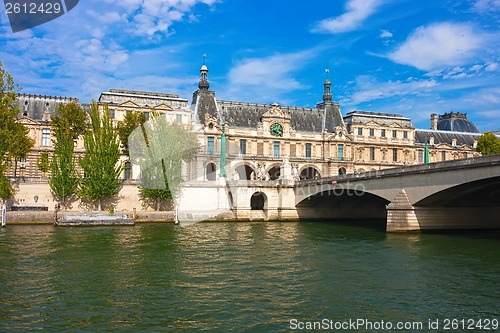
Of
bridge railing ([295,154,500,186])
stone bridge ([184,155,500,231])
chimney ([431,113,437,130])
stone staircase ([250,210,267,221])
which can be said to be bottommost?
stone staircase ([250,210,267,221])

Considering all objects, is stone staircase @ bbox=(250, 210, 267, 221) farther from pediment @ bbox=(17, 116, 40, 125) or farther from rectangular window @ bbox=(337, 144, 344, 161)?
pediment @ bbox=(17, 116, 40, 125)

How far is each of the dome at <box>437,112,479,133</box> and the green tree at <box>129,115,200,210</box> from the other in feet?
207

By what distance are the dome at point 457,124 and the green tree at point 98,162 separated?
7027 centimetres

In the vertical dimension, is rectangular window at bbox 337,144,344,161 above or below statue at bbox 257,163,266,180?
above

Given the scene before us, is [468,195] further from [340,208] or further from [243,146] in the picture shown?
[243,146]

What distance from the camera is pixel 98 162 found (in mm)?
55906

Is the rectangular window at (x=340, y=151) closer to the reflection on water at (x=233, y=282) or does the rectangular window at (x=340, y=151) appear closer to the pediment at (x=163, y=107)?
the pediment at (x=163, y=107)

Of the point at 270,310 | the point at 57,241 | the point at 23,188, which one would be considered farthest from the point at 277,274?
the point at 23,188

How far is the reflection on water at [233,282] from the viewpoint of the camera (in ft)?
55.1

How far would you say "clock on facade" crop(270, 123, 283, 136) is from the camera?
80062mm

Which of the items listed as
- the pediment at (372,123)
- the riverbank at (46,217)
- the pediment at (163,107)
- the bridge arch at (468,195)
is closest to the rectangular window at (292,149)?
the pediment at (372,123)

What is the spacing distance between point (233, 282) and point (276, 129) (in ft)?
196

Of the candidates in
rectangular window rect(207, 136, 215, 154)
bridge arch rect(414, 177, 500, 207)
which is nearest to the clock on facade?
rectangular window rect(207, 136, 215, 154)

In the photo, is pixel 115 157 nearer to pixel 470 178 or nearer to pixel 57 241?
pixel 57 241
